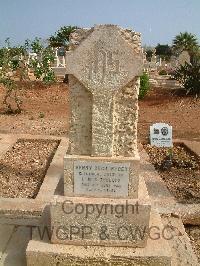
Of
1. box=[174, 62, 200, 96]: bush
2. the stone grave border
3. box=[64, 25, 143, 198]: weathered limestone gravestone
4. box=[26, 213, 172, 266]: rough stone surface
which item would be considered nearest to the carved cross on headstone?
box=[64, 25, 143, 198]: weathered limestone gravestone

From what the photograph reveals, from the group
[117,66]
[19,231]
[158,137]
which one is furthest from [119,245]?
[158,137]

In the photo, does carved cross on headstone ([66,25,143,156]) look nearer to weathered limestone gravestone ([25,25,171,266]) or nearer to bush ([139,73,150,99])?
weathered limestone gravestone ([25,25,171,266])

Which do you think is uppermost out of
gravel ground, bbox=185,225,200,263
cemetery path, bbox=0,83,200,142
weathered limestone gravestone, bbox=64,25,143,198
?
weathered limestone gravestone, bbox=64,25,143,198

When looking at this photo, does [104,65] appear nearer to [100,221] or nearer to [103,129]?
[103,129]

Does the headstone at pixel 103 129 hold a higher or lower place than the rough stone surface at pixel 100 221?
higher

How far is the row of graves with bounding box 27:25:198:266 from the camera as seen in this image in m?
2.87

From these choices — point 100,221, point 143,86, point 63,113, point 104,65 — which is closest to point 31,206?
point 100,221

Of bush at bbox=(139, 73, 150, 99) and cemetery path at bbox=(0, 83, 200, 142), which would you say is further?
bush at bbox=(139, 73, 150, 99)

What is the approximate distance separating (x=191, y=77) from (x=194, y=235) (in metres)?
10.7

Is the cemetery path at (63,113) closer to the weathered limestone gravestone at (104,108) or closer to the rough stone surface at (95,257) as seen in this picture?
the weathered limestone gravestone at (104,108)

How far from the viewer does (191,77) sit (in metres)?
13.8

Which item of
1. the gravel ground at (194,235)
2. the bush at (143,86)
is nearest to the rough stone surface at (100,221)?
the gravel ground at (194,235)

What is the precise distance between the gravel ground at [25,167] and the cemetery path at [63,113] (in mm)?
1243

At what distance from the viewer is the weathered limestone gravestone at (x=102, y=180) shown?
2.86 metres
